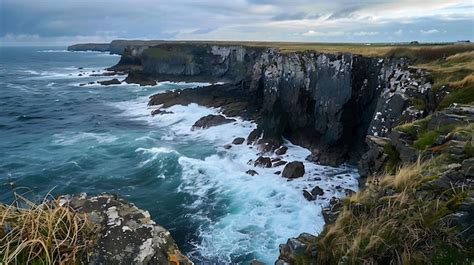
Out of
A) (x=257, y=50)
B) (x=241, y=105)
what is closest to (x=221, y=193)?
(x=241, y=105)

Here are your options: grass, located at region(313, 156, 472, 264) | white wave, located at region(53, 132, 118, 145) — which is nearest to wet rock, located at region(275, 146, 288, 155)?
white wave, located at region(53, 132, 118, 145)

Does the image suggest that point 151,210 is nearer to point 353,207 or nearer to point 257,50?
point 353,207

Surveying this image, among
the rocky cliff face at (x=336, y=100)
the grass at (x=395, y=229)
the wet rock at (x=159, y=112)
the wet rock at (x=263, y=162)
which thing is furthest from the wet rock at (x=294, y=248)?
the wet rock at (x=159, y=112)

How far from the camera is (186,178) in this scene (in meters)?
27.5

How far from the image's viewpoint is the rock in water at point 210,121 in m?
42.0

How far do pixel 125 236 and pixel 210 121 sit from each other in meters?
38.4

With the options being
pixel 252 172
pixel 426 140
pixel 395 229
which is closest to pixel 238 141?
pixel 252 172

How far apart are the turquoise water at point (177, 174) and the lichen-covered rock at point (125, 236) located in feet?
9.46

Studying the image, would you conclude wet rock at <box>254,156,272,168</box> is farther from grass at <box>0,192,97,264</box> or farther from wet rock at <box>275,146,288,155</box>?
grass at <box>0,192,97,264</box>

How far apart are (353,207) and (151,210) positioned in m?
17.5

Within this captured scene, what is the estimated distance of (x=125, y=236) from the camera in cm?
424

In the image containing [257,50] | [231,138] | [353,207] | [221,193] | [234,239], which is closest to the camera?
[353,207]

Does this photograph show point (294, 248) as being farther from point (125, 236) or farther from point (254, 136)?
point (254, 136)

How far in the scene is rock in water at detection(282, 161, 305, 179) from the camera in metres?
26.1
